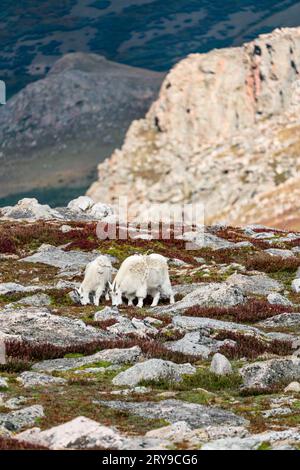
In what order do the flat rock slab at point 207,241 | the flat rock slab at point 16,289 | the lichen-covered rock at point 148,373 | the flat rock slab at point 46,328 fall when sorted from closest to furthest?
the lichen-covered rock at point 148,373 → the flat rock slab at point 46,328 → the flat rock slab at point 16,289 → the flat rock slab at point 207,241

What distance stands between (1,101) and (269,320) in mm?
11854

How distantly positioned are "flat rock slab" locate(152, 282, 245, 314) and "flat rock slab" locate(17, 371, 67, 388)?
10398 mm

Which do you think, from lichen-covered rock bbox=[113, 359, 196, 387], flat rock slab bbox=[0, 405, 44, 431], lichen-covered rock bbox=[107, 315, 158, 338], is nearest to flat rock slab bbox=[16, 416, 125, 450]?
flat rock slab bbox=[0, 405, 44, 431]

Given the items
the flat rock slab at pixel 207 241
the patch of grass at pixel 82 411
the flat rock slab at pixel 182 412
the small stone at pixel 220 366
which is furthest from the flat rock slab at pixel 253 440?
the flat rock slab at pixel 207 241

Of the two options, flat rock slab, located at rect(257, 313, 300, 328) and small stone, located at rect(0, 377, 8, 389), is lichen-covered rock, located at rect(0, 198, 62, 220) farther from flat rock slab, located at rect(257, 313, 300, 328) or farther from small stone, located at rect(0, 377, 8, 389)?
small stone, located at rect(0, 377, 8, 389)

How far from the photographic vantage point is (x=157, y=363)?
16.7 metres

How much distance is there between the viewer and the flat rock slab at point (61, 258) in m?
38.3

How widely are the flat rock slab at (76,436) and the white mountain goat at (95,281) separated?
16.7 meters

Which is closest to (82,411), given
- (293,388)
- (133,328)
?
(293,388)

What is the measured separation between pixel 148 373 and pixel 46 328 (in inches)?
220

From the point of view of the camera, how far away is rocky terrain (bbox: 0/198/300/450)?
1193 centimetres

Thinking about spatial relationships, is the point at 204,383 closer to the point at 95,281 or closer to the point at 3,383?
the point at 3,383

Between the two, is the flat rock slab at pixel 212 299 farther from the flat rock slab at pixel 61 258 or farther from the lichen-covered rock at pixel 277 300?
the flat rock slab at pixel 61 258
